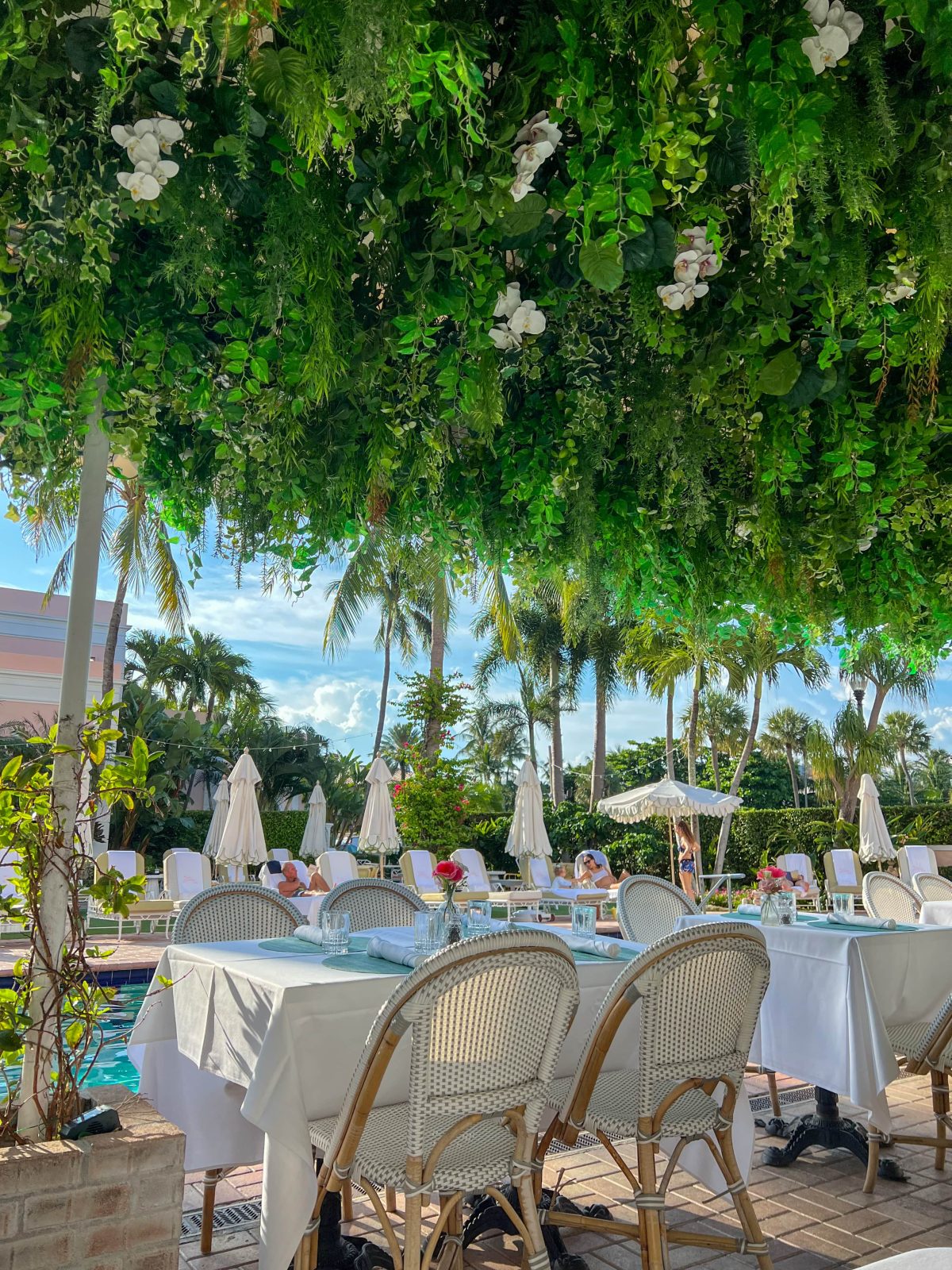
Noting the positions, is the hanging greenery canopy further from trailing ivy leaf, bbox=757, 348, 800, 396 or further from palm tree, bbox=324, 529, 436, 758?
palm tree, bbox=324, 529, 436, 758

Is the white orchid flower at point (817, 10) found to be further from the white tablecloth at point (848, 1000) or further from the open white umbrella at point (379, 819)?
the open white umbrella at point (379, 819)

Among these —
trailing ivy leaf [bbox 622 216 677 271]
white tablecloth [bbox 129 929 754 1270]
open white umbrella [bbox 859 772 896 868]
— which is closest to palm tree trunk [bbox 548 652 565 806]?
open white umbrella [bbox 859 772 896 868]

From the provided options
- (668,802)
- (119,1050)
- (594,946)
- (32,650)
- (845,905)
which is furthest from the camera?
(32,650)

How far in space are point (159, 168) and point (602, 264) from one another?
880mm

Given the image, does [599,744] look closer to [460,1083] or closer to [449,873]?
[449,873]

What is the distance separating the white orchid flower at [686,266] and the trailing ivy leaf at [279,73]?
0.92 metres

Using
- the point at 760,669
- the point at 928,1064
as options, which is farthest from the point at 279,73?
the point at 760,669

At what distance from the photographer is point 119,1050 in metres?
7.00

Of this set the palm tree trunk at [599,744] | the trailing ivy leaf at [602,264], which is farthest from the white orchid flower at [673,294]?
the palm tree trunk at [599,744]

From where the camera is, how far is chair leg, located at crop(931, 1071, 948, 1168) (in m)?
3.90

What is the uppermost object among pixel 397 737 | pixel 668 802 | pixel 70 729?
pixel 397 737

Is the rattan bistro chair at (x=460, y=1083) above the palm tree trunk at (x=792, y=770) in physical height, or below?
→ below

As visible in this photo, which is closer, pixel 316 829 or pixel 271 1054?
pixel 271 1054

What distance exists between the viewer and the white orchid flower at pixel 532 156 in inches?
73.4
